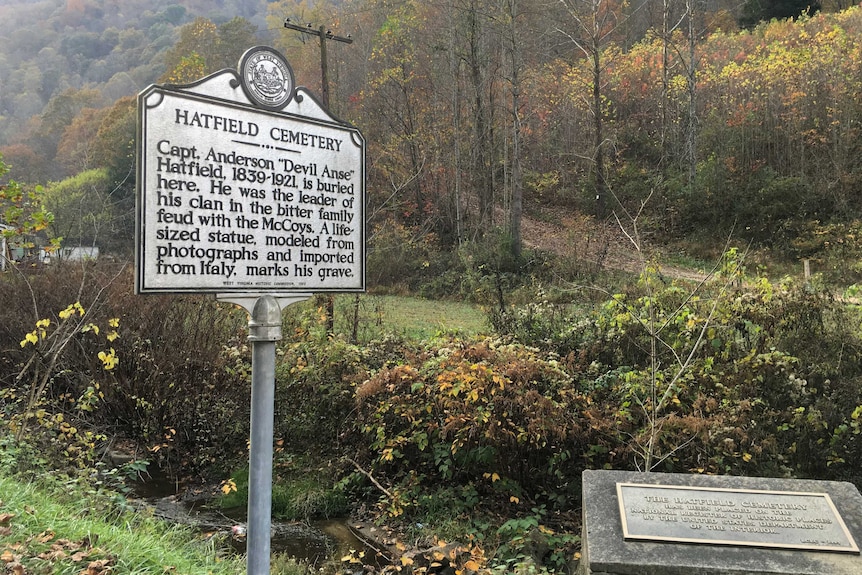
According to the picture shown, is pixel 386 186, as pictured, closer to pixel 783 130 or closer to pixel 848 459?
pixel 783 130

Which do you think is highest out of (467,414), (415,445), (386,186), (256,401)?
(386,186)

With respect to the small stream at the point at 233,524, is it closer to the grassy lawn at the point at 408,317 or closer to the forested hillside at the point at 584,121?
the grassy lawn at the point at 408,317

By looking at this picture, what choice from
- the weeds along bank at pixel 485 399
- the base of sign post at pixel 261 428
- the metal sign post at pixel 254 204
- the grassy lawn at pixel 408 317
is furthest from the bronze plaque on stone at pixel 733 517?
the grassy lawn at pixel 408 317

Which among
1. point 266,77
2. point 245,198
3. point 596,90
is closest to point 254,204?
point 245,198

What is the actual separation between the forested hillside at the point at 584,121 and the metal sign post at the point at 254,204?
1075 centimetres

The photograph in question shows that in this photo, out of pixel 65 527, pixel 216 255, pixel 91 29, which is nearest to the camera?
pixel 216 255

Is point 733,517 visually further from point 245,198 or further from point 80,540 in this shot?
point 80,540

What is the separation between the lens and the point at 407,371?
6.46 m

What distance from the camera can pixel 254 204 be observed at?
3145 mm

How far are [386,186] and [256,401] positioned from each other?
26508mm

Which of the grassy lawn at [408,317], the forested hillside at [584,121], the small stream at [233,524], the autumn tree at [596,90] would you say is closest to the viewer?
the small stream at [233,524]

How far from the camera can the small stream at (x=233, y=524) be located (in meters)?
5.55

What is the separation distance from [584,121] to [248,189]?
88.9ft

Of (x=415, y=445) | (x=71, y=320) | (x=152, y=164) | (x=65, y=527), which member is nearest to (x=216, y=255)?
(x=152, y=164)
